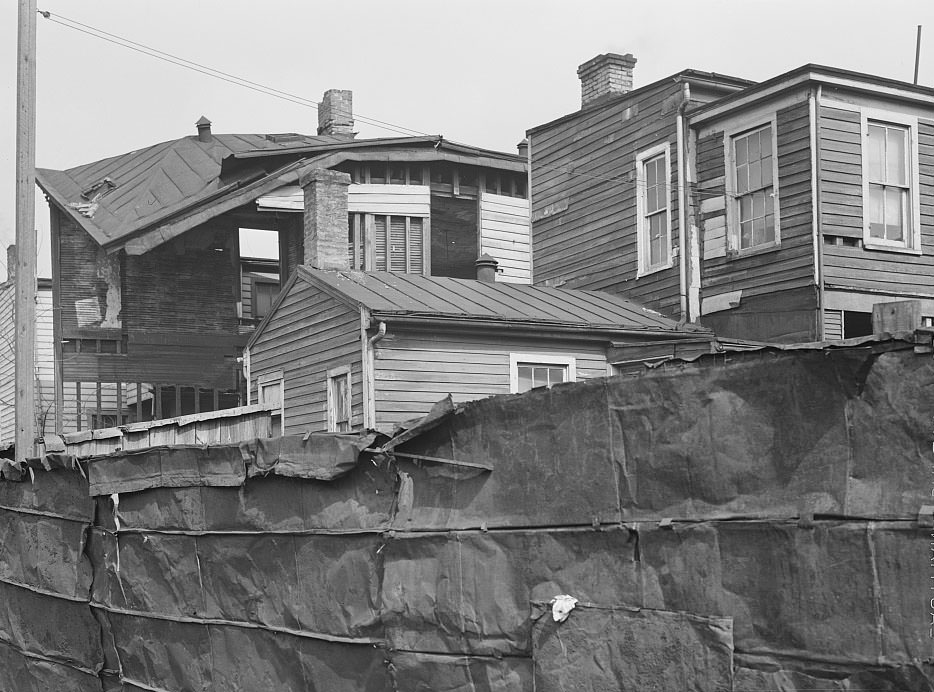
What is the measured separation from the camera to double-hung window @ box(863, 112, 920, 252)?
17703 millimetres

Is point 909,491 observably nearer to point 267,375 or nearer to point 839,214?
point 839,214

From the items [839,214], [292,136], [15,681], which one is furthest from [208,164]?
[15,681]

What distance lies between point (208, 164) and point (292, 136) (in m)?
3.33

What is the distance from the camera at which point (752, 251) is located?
1805cm

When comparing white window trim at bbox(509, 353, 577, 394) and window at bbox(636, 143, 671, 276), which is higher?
window at bbox(636, 143, 671, 276)

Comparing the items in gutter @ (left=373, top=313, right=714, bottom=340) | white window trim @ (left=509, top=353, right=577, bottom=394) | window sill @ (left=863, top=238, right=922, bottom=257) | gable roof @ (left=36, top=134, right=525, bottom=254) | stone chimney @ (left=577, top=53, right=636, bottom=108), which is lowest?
white window trim @ (left=509, top=353, right=577, bottom=394)

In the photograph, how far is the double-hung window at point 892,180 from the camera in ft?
58.1

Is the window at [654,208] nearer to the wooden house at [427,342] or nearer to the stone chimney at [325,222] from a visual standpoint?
the wooden house at [427,342]

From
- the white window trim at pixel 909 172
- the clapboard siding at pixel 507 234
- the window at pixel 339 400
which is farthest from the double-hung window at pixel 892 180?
the clapboard siding at pixel 507 234

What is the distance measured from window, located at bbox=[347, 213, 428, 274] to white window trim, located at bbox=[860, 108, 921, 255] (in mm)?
11259

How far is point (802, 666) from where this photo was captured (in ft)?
18.0

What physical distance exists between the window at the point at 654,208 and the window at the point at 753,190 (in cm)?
136

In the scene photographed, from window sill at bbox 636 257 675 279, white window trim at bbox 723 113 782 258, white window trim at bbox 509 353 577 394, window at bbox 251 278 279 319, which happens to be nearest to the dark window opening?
white window trim at bbox 723 113 782 258

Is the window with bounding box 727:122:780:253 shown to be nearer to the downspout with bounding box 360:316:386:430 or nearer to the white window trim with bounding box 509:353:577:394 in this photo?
the white window trim with bounding box 509:353:577:394
